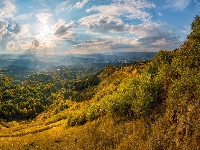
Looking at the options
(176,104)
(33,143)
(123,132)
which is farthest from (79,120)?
(176,104)

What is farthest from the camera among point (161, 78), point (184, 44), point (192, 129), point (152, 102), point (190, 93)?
point (184, 44)

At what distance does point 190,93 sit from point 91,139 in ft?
50.7

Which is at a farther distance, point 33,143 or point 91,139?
point 33,143

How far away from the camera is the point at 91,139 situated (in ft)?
104

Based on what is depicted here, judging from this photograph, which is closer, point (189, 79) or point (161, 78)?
point (189, 79)

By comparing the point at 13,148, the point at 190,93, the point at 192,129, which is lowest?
the point at 13,148

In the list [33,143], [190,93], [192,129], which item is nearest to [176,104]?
[190,93]

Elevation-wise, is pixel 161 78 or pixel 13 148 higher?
pixel 161 78

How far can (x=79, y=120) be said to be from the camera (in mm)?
47688

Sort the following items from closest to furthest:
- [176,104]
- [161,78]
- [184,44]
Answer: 1. [176,104]
2. [161,78]
3. [184,44]

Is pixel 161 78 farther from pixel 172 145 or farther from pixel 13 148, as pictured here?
pixel 13 148

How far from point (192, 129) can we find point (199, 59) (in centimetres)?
1132

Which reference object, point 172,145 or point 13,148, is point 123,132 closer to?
point 172,145

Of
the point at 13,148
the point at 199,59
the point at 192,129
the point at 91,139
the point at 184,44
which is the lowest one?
the point at 13,148
